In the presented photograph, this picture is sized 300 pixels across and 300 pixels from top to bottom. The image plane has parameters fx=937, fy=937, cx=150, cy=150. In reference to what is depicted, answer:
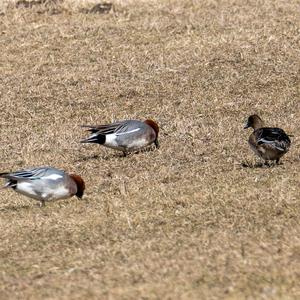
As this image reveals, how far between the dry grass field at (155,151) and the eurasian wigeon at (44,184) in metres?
0.17

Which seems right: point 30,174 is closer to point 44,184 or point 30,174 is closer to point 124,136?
point 44,184

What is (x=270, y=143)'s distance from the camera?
415 inches

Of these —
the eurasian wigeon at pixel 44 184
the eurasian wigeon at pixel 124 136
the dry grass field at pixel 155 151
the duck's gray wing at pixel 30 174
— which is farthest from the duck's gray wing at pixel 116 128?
the duck's gray wing at pixel 30 174

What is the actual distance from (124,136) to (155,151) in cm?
51

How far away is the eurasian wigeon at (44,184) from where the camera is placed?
938 centimetres

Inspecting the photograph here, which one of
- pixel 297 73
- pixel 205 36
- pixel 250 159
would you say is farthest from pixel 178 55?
pixel 250 159

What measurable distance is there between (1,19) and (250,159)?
10382 millimetres

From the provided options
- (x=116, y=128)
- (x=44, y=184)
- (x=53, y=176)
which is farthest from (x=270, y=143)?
(x=44, y=184)

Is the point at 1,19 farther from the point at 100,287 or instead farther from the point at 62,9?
the point at 100,287

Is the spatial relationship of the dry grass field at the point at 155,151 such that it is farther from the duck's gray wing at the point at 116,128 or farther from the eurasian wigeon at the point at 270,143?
the duck's gray wing at the point at 116,128

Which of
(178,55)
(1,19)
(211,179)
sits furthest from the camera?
(1,19)

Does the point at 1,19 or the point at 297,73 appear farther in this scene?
the point at 1,19

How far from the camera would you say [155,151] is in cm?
1232

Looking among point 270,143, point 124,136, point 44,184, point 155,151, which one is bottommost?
point 155,151
